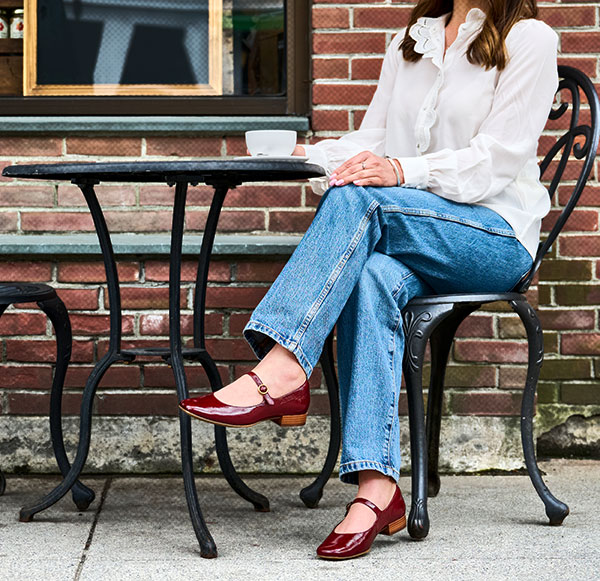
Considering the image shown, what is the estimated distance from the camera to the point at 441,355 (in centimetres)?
268

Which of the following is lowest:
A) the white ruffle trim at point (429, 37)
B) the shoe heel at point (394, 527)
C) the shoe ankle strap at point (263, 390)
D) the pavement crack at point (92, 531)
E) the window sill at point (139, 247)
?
the pavement crack at point (92, 531)

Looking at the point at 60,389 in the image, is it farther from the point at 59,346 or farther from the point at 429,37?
the point at 429,37

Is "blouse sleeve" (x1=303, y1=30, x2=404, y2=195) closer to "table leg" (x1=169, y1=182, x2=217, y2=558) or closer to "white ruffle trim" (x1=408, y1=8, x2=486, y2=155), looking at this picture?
"white ruffle trim" (x1=408, y1=8, x2=486, y2=155)

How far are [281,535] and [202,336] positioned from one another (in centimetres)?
56

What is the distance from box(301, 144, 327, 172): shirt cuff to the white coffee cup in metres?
0.28

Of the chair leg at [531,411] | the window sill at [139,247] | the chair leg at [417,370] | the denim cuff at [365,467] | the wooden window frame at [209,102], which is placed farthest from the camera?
the wooden window frame at [209,102]

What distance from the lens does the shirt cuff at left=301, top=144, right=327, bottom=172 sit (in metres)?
2.59

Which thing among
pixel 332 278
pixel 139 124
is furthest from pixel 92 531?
pixel 139 124

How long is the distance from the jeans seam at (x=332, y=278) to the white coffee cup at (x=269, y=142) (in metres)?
0.28

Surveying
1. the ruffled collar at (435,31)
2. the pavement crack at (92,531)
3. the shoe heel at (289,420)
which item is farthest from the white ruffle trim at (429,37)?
the pavement crack at (92,531)

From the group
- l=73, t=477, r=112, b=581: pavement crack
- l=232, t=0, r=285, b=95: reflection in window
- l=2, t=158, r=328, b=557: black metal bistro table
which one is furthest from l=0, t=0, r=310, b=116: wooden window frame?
l=73, t=477, r=112, b=581: pavement crack

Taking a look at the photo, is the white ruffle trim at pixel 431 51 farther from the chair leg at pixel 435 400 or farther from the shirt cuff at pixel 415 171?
the chair leg at pixel 435 400

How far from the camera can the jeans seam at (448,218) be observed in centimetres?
222

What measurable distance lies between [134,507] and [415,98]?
136 centimetres
